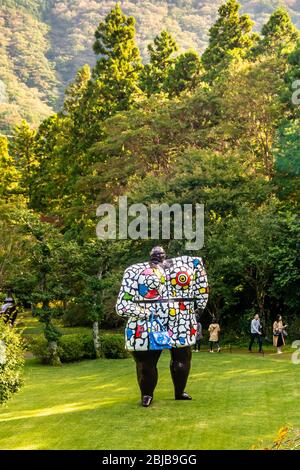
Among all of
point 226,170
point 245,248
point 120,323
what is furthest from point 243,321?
point 120,323

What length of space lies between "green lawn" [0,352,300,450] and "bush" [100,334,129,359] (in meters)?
3.83

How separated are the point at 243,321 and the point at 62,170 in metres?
19.2

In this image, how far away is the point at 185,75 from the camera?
4156 cm

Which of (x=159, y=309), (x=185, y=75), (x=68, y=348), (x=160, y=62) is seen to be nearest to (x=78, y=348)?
(x=68, y=348)

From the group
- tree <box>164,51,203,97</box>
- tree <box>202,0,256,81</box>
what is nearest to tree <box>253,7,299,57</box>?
tree <box>202,0,256,81</box>

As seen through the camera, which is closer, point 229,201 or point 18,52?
point 229,201

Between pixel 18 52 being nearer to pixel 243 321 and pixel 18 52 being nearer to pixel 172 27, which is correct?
pixel 172 27

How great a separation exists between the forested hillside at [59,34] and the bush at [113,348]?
82.4 metres

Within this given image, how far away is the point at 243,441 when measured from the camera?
1016 cm

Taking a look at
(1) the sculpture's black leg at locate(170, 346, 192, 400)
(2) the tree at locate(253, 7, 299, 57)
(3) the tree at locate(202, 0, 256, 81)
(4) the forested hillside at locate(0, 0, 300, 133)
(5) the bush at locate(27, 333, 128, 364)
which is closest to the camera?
(1) the sculpture's black leg at locate(170, 346, 192, 400)

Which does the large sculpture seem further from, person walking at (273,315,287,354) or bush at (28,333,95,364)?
bush at (28,333,95,364)

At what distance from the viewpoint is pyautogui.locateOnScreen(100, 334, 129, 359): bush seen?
892 inches

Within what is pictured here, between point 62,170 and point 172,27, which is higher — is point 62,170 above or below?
below

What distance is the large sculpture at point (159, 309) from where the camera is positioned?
499 inches
